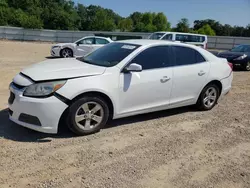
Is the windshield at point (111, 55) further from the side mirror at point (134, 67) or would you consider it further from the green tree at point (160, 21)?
the green tree at point (160, 21)

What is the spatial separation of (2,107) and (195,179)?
398 centimetres

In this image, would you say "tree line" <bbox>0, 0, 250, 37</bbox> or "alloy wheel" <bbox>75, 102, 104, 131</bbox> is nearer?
"alloy wheel" <bbox>75, 102, 104, 131</bbox>

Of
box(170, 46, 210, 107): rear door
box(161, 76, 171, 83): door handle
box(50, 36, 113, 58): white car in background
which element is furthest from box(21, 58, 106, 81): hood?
box(50, 36, 113, 58): white car in background

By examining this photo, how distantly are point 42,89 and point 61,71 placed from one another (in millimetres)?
441

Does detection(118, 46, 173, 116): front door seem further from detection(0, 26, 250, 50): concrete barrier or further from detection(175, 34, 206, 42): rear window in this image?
detection(0, 26, 250, 50): concrete barrier

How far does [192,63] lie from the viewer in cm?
521

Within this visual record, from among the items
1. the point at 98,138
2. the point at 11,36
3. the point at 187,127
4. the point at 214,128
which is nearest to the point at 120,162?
the point at 98,138

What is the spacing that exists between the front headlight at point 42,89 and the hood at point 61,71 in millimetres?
94

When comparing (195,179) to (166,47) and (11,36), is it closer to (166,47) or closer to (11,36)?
(166,47)

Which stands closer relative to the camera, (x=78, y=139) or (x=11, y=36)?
(x=78, y=139)

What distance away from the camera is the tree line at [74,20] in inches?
1868

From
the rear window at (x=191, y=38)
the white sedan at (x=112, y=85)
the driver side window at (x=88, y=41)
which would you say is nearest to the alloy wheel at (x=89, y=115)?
the white sedan at (x=112, y=85)

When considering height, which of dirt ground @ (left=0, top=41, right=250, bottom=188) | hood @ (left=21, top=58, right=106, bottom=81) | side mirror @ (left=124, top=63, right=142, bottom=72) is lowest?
dirt ground @ (left=0, top=41, right=250, bottom=188)

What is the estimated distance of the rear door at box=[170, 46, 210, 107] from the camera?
16.2ft
